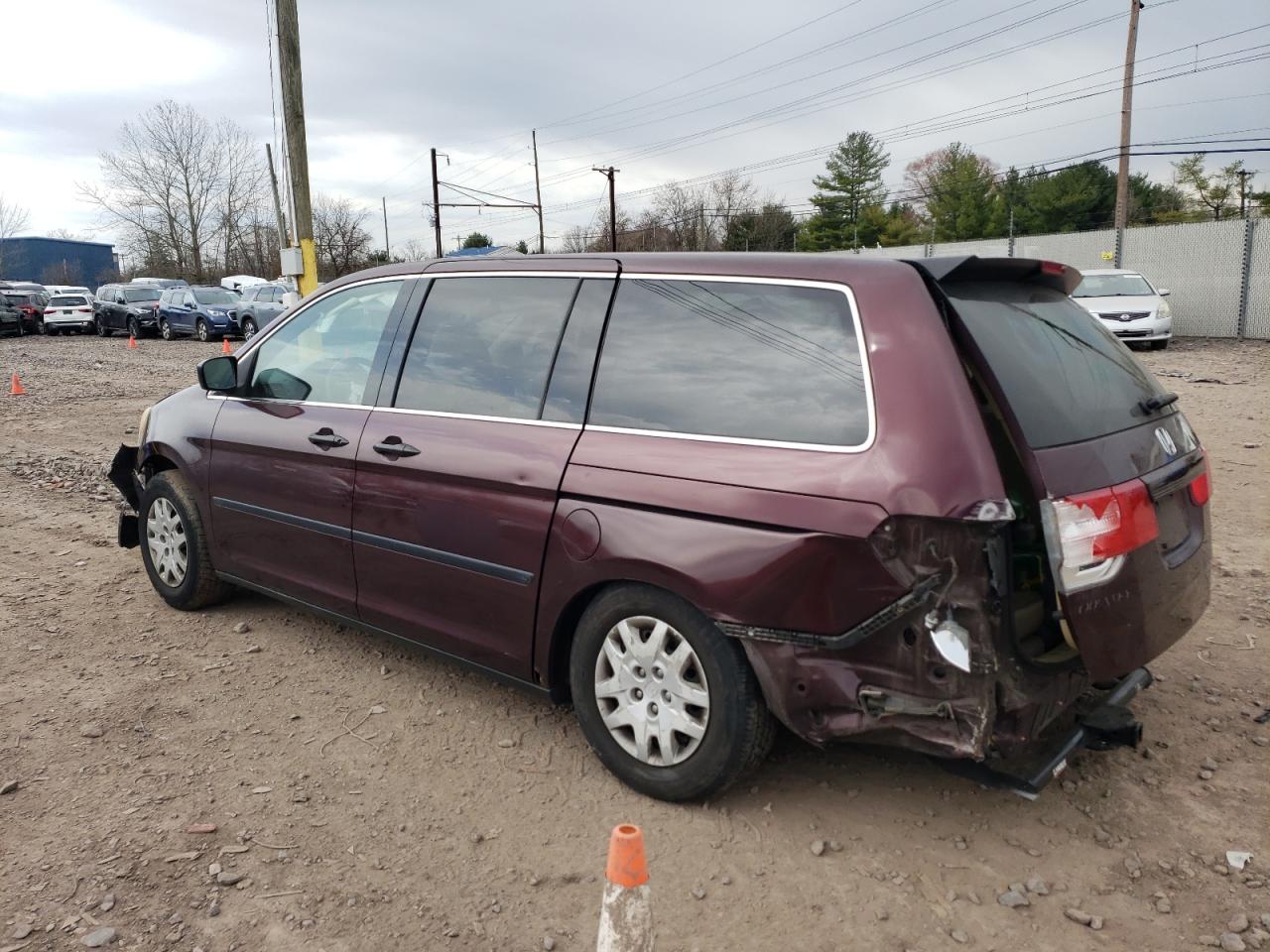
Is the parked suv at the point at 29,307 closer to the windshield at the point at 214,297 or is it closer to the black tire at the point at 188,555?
the windshield at the point at 214,297

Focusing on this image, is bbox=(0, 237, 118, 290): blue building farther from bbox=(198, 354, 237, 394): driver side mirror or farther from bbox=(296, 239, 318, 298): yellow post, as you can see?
bbox=(198, 354, 237, 394): driver side mirror

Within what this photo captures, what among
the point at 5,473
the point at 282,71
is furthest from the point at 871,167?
the point at 5,473

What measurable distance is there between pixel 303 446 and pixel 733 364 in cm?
210

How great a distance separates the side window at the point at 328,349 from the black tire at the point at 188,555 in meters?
0.76

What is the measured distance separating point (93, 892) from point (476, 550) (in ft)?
5.05

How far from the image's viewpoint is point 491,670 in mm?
3500

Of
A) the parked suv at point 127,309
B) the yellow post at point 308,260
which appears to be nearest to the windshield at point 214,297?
the parked suv at point 127,309

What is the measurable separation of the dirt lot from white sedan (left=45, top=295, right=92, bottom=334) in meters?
34.8

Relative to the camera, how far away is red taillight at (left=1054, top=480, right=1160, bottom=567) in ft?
8.27

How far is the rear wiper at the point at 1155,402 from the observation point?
10.1ft

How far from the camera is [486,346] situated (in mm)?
3609

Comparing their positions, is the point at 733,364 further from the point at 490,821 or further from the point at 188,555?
the point at 188,555

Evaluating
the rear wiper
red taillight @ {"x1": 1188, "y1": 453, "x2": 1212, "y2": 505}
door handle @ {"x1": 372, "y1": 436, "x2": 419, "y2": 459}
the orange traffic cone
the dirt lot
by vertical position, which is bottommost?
the dirt lot

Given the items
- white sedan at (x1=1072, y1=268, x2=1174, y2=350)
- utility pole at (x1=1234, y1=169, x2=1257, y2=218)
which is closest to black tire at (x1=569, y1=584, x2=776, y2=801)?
white sedan at (x1=1072, y1=268, x2=1174, y2=350)
